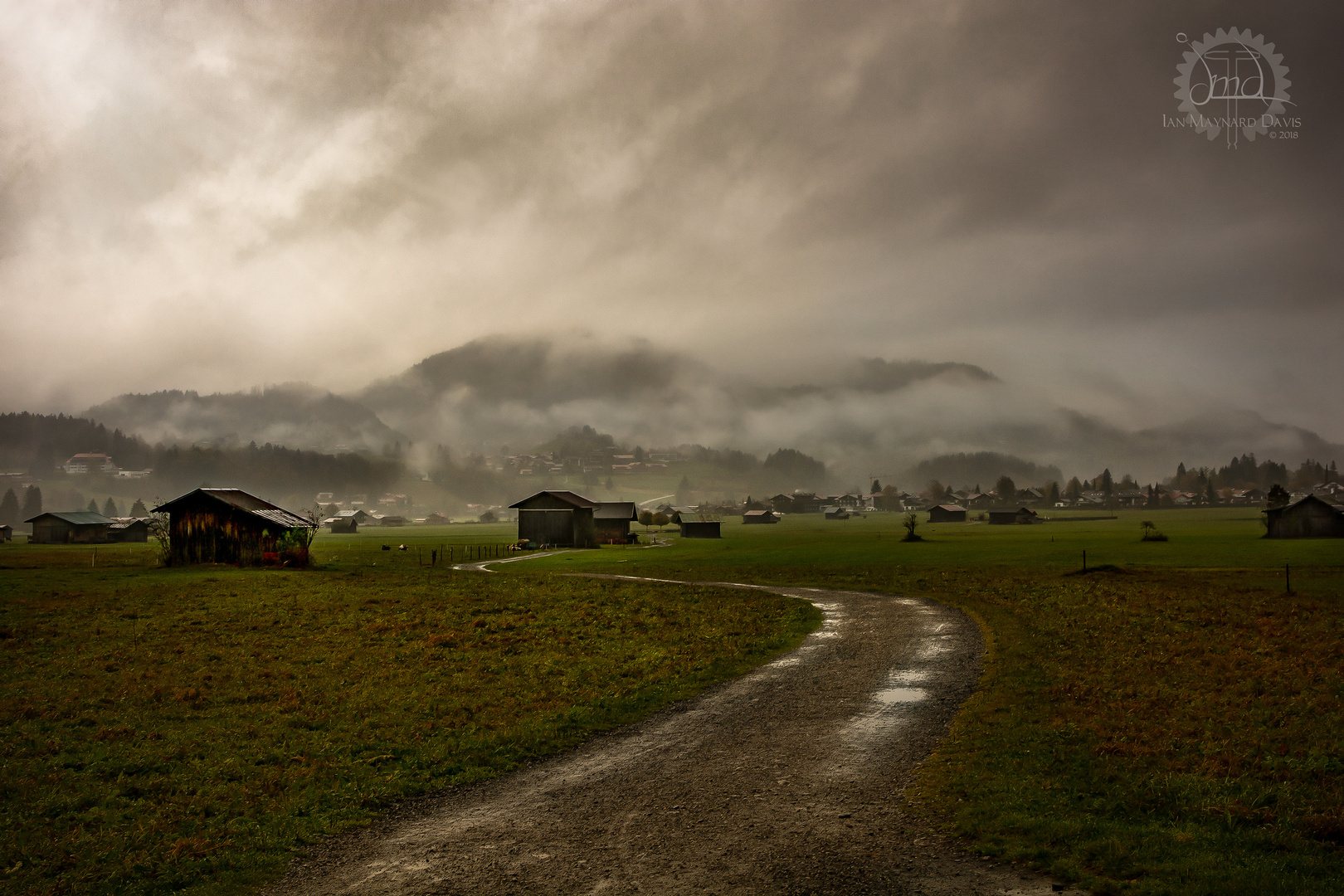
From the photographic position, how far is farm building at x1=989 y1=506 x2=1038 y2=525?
177875 millimetres

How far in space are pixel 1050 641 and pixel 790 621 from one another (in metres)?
9.67

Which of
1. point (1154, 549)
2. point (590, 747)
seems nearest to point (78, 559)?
point (590, 747)

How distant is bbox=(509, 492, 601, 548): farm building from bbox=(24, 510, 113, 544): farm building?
83.5m

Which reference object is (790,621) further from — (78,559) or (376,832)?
(78,559)

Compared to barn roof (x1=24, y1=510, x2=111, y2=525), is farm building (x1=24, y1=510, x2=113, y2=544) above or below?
below

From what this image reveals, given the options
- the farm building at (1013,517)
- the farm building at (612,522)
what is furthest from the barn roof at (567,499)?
the farm building at (1013,517)

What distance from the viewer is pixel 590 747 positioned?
47.2 feet

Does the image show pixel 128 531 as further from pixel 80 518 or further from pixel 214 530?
pixel 214 530

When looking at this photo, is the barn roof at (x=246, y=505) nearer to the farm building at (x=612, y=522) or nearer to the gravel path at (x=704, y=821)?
the farm building at (x=612, y=522)

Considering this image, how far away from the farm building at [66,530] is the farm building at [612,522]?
287 feet

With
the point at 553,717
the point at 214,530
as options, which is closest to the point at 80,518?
the point at 214,530

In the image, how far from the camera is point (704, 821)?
10.3 meters

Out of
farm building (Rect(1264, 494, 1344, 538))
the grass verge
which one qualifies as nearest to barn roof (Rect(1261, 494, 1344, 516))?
farm building (Rect(1264, 494, 1344, 538))

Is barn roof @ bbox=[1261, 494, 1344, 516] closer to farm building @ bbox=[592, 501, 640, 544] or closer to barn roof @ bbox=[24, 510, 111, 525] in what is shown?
farm building @ bbox=[592, 501, 640, 544]
